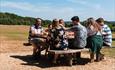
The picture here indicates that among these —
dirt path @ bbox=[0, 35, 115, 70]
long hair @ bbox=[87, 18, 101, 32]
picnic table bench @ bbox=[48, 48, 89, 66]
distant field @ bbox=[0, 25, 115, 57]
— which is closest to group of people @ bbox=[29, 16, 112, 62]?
long hair @ bbox=[87, 18, 101, 32]

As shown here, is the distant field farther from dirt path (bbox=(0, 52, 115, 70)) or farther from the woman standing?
dirt path (bbox=(0, 52, 115, 70))

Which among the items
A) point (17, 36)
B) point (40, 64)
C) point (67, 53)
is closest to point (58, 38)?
point (67, 53)

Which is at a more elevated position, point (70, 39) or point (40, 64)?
point (70, 39)

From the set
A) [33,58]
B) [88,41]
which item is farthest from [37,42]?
[88,41]

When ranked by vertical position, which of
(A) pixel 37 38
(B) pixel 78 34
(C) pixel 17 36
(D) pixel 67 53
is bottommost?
(C) pixel 17 36

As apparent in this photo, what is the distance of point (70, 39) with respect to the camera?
1350 centimetres

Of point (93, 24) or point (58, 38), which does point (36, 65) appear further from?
point (93, 24)

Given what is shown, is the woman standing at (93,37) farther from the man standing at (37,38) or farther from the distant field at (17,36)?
the distant field at (17,36)

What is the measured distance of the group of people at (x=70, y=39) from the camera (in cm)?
1303

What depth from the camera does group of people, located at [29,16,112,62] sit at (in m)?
13.0

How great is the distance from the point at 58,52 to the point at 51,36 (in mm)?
866

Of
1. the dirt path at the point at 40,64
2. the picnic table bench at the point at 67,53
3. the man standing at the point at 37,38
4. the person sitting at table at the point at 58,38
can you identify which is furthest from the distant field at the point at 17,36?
the person sitting at table at the point at 58,38

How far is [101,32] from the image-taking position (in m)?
14.1

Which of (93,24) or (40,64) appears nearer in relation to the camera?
(40,64)
